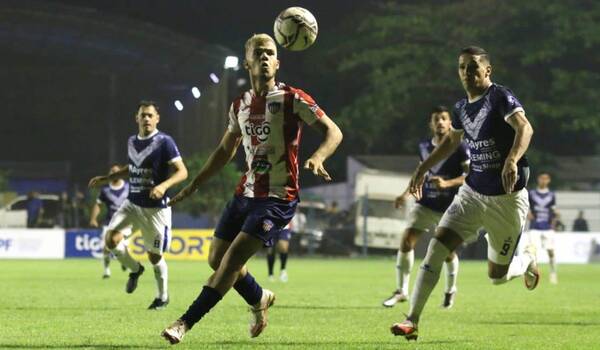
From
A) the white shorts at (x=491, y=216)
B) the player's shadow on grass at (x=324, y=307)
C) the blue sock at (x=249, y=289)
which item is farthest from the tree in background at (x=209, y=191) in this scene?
the blue sock at (x=249, y=289)

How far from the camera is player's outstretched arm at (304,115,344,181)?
9.74m

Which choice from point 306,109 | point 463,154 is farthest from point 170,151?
point 306,109

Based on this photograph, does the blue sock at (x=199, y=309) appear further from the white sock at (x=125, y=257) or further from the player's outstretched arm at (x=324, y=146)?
the white sock at (x=125, y=257)

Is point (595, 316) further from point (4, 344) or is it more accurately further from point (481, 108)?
point (4, 344)

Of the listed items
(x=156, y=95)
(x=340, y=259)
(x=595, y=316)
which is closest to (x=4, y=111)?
(x=156, y=95)

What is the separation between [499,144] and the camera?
11.4 metres

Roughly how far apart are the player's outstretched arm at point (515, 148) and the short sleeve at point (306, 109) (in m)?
1.54

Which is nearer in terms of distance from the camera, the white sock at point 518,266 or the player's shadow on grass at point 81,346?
the player's shadow on grass at point 81,346

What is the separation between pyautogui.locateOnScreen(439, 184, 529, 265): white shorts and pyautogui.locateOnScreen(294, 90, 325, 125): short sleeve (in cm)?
185

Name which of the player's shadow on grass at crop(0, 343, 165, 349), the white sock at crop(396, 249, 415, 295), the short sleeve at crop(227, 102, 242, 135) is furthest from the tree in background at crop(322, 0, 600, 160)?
the player's shadow on grass at crop(0, 343, 165, 349)

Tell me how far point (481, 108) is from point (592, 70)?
1941 inches

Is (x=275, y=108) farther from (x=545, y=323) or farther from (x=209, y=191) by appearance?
(x=209, y=191)

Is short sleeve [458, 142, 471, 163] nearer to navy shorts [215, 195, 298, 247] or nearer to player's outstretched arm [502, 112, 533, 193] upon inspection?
player's outstretched arm [502, 112, 533, 193]

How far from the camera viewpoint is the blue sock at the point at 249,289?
1113 cm
